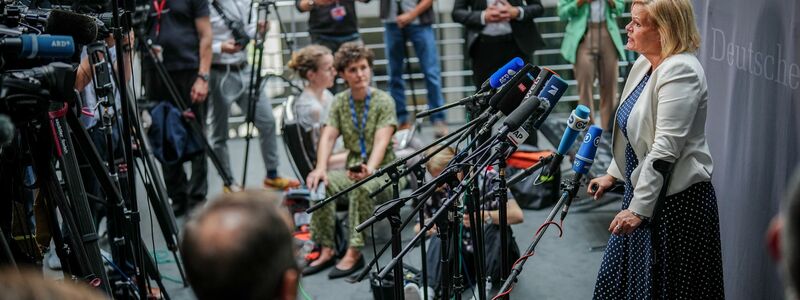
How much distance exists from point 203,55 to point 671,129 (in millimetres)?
3416

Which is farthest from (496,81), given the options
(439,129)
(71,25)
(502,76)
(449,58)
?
(449,58)

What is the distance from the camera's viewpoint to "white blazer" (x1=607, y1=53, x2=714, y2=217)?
112 inches

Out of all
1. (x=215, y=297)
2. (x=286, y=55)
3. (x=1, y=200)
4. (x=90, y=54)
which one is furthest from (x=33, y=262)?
(x=286, y=55)

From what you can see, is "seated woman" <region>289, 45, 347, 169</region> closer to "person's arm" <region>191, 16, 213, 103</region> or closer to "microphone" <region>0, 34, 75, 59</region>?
"person's arm" <region>191, 16, 213, 103</region>

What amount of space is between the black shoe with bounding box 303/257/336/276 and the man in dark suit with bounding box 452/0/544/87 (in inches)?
66.1

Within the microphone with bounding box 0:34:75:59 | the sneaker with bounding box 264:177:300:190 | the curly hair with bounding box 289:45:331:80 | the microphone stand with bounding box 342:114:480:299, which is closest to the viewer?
the microphone with bounding box 0:34:75:59

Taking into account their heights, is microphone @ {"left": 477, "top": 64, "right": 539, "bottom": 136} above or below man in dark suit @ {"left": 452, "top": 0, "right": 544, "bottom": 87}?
above

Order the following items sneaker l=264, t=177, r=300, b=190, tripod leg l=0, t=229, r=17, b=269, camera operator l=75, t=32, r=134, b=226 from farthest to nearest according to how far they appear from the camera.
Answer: sneaker l=264, t=177, r=300, b=190, camera operator l=75, t=32, r=134, b=226, tripod leg l=0, t=229, r=17, b=269

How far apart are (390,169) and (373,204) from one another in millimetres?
2000

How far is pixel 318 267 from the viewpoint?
482 cm

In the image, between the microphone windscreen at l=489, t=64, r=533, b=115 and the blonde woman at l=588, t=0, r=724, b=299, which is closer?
the blonde woman at l=588, t=0, r=724, b=299

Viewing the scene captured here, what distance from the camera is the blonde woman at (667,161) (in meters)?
2.86

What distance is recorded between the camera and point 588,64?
6.09m

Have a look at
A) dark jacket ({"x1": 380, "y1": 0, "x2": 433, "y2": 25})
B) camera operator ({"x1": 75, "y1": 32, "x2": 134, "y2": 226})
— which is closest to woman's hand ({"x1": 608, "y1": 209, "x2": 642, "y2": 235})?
camera operator ({"x1": 75, "y1": 32, "x2": 134, "y2": 226})
